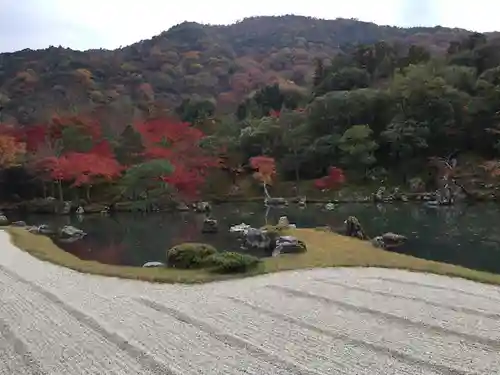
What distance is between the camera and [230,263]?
1202cm

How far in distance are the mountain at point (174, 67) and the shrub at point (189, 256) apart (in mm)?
33791

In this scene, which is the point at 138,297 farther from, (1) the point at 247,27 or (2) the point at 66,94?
(1) the point at 247,27

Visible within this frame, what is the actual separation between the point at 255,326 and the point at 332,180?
102 ft

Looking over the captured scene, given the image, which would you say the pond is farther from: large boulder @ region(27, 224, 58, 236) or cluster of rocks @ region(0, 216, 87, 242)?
large boulder @ region(27, 224, 58, 236)

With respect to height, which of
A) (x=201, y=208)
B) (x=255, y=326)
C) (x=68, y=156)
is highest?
(x=255, y=326)

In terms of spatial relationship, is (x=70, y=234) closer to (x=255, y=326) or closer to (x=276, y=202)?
(x=255, y=326)

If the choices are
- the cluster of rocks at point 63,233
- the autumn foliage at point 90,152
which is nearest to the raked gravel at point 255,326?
the cluster of rocks at point 63,233

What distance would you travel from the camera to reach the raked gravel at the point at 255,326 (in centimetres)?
633

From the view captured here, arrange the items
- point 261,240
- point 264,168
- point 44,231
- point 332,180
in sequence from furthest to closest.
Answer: point 332,180 < point 264,168 < point 44,231 < point 261,240

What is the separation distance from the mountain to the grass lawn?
32096 millimetres

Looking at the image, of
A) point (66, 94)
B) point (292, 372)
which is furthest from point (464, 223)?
point (66, 94)

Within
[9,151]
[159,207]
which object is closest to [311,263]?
[159,207]

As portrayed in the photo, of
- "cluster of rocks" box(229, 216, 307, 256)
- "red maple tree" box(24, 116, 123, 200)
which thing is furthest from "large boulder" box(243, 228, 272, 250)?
"red maple tree" box(24, 116, 123, 200)

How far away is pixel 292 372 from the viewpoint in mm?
6062
